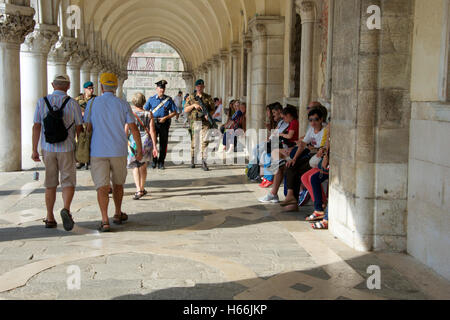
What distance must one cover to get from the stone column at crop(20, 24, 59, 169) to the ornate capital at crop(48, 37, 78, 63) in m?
3.06

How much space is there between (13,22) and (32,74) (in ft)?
8.86

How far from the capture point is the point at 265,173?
8359mm

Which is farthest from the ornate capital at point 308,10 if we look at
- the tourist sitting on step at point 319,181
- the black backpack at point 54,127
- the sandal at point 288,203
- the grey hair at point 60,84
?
the black backpack at point 54,127

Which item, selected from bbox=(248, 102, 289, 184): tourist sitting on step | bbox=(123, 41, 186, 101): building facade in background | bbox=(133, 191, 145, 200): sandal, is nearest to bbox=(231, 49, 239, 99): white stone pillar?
bbox=(248, 102, 289, 184): tourist sitting on step

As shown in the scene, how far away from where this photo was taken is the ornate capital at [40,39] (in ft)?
38.1

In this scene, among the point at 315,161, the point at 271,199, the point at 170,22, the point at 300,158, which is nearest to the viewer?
the point at 315,161

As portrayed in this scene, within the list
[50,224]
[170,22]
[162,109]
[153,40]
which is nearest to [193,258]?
[50,224]

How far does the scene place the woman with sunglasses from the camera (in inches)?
248

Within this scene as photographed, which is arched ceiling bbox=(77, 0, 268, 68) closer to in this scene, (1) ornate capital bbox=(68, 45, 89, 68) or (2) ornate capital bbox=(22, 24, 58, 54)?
(1) ornate capital bbox=(68, 45, 89, 68)

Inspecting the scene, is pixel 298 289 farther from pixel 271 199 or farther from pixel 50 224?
pixel 271 199

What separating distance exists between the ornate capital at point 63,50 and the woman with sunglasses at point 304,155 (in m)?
10.4

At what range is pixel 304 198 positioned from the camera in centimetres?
687

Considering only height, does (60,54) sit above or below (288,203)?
above
